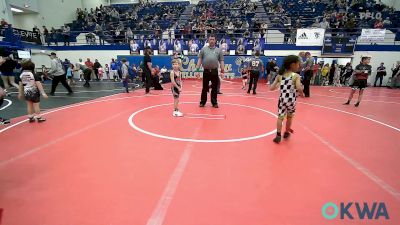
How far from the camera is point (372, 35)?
17234 millimetres

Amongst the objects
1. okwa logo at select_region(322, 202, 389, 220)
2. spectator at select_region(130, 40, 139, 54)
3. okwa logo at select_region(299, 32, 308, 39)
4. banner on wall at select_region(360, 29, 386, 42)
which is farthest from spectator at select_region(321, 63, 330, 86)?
okwa logo at select_region(322, 202, 389, 220)

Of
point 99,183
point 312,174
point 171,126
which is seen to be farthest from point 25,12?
point 312,174

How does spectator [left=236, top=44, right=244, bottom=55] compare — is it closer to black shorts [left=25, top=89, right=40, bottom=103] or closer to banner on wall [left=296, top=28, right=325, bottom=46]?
banner on wall [left=296, top=28, right=325, bottom=46]

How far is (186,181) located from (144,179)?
1.77 feet

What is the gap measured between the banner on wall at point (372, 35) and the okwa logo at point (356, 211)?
63.0 feet

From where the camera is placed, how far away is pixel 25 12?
78.8 feet

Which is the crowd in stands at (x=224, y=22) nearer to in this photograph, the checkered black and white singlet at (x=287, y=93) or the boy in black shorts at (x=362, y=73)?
the boy in black shorts at (x=362, y=73)

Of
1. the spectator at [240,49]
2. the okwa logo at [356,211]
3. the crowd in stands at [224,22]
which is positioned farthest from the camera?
the crowd in stands at [224,22]

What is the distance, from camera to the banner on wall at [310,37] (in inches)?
694

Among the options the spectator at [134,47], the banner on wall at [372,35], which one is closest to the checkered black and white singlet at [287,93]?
the banner on wall at [372,35]

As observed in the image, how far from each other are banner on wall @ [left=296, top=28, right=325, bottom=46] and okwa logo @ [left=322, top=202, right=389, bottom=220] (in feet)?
57.9

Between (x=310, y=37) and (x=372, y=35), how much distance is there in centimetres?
435

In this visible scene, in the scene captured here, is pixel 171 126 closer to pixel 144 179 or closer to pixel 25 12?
pixel 144 179

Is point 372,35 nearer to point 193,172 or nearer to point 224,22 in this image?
point 224,22
